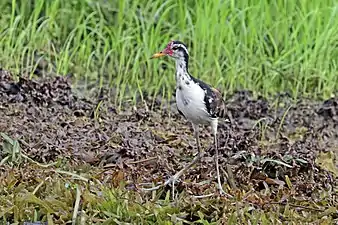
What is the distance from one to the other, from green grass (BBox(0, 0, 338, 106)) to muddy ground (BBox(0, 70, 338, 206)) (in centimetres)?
28

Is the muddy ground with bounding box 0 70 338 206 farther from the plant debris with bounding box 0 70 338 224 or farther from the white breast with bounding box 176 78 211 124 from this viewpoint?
the white breast with bounding box 176 78 211 124

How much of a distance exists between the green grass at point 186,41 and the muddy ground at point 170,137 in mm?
284

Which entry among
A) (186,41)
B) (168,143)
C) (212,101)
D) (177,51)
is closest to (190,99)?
(212,101)

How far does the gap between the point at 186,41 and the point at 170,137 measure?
6.51 ft

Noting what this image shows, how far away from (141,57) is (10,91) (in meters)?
1.39

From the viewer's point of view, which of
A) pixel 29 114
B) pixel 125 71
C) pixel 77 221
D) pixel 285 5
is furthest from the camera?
pixel 285 5

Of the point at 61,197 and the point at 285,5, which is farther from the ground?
the point at 285,5

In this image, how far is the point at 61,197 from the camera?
420cm

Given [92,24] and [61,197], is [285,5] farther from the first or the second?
[61,197]

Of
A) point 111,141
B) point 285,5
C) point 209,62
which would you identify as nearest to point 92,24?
point 209,62

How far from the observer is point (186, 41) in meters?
7.43

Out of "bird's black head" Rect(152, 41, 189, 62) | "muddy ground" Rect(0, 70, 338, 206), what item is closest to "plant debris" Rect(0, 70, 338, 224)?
"muddy ground" Rect(0, 70, 338, 206)

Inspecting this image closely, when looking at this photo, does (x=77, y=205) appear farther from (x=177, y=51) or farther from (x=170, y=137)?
(x=170, y=137)

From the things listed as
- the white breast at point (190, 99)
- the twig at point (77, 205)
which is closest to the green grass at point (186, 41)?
the white breast at point (190, 99)
